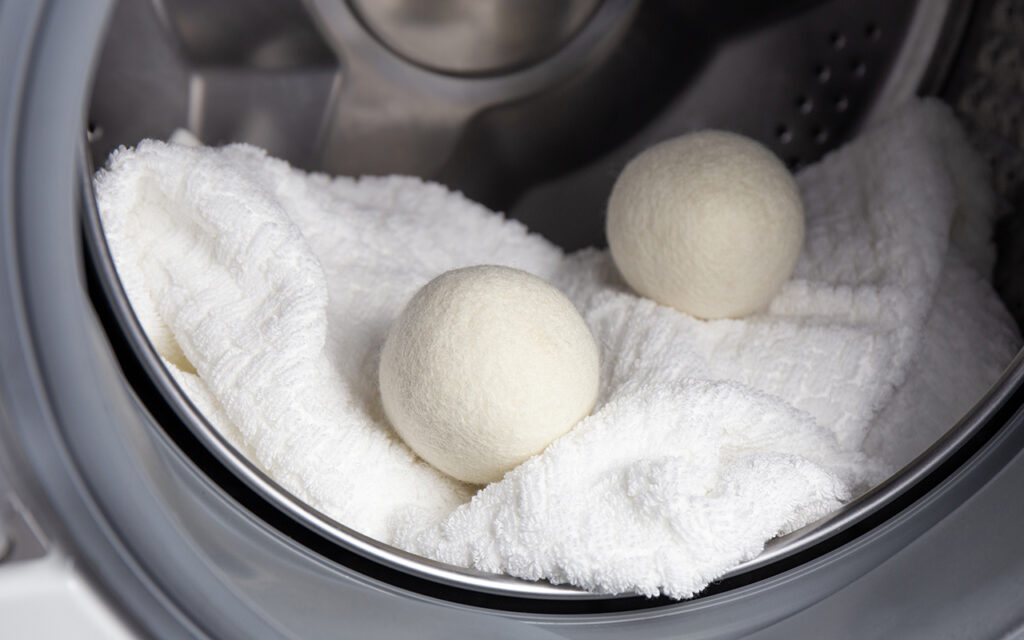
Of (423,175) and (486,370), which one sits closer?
(486,370)

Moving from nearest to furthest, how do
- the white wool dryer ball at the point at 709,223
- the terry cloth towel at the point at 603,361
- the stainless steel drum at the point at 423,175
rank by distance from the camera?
the stainless steel drum at the point at 423,175 < the terry cloth towel at the point at 603,361 < the white wool dryer ball at the point at 709,223

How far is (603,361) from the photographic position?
67cm

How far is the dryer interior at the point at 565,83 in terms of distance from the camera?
0.81 m

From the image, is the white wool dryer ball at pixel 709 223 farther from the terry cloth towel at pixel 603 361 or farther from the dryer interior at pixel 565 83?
the dryer interior at pixel 565 83

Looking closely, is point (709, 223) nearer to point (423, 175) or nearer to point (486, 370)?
point (486, 370)

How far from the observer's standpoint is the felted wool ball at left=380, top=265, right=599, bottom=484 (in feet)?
1.67

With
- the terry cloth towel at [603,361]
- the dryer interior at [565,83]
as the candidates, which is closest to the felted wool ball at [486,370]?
the terry cloth towel at [603,361]

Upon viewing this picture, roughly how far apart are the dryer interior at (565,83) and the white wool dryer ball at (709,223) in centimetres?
25

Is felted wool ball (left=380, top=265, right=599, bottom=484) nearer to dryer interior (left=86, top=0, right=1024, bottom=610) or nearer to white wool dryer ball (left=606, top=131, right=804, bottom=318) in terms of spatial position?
white wool dryer ball (left=606, top=131, right=804, bottom=318)

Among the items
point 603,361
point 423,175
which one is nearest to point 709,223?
point 603,361

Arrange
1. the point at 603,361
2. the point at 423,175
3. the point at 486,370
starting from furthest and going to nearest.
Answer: the point at 423,175 → the point at 603,361 → the point at 486,370

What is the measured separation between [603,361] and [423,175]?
32cm

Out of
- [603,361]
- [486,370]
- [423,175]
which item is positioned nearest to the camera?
[486,370]

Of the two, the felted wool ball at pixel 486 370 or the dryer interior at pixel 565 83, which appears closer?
the felted wool ball at pixel 486 370
